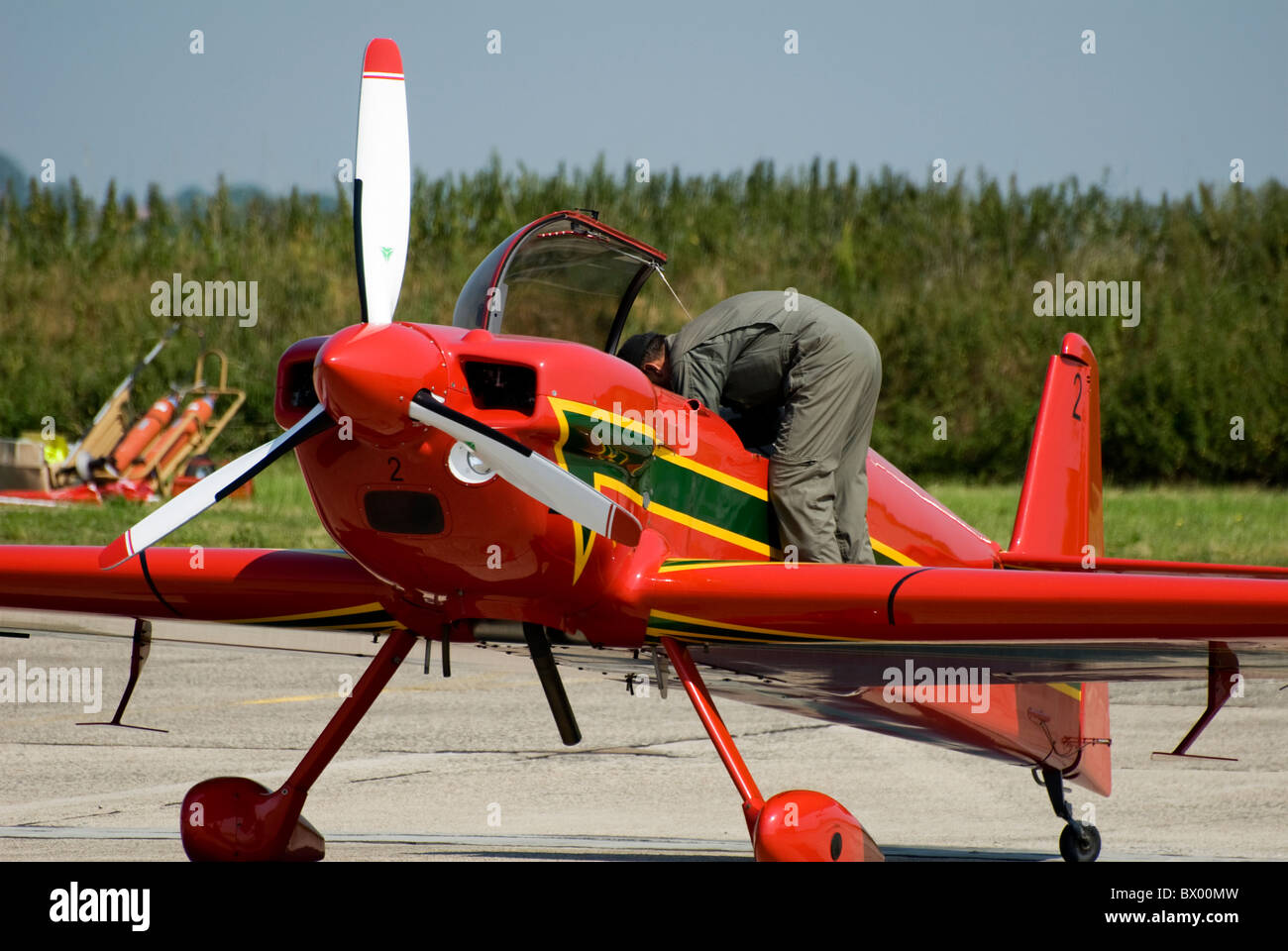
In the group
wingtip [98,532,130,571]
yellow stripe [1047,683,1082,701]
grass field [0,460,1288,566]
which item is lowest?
grass field [0,460,1288,566]

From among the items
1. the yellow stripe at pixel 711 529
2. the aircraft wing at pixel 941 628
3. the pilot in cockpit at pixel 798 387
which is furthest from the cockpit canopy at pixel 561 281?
the aircraft wing at pixel 941 628

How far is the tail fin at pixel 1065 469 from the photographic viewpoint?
8.03 metres

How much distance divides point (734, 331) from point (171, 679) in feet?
31.5

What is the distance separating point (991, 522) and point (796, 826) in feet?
65.8

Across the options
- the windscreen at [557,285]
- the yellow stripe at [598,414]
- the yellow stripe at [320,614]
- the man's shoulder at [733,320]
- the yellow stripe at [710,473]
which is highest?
the windscreen at [557,285]

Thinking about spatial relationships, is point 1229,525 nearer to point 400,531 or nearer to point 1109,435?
point 1109,435

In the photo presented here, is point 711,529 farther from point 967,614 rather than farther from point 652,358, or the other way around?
point 967,614

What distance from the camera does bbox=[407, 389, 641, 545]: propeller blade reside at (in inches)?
184

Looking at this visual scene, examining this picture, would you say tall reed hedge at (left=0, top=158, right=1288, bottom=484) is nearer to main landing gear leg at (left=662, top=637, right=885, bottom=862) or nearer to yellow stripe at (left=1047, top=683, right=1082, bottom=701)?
yellow stripe at (left=1047, top=683, right=1082, bottom=701)

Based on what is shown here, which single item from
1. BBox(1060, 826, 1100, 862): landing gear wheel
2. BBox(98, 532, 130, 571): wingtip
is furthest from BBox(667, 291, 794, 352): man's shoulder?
BBox(1060, 826, 1100, 862): landing gear wheel

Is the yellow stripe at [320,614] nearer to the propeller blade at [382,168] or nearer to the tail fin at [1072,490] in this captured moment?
the propeller blade at [382,168]

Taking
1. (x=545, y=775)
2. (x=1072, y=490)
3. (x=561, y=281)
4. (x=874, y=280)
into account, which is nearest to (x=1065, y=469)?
(x=1072, y=490)

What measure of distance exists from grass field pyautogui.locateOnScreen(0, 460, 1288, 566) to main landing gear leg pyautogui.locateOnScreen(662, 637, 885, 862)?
47.7 ft
